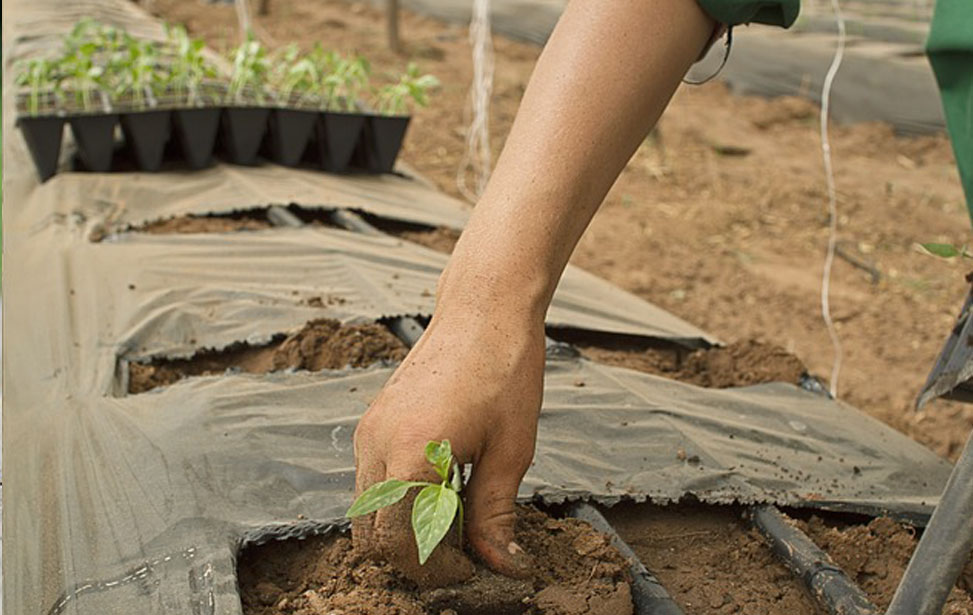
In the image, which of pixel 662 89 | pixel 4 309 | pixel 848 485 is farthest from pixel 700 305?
pixel 662 89

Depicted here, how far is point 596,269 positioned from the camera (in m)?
4.16

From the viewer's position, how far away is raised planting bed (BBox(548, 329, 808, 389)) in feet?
7.47

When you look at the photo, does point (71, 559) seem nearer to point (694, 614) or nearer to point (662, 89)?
point (694, 614)

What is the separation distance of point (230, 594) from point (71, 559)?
0.25m

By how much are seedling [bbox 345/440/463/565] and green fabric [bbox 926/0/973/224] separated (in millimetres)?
792

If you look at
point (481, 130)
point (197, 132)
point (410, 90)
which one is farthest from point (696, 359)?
point (481, 130)

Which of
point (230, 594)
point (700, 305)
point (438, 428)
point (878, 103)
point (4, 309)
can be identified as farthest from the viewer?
point (878, 103)

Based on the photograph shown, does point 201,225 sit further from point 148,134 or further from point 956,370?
point 956,370

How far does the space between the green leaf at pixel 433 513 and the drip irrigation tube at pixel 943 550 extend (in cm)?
46

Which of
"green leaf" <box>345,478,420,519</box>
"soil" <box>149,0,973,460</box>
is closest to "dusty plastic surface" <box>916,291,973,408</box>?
"green leaf" <box>345,478,420,519</box>

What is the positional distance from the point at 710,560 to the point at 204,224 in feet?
6.49

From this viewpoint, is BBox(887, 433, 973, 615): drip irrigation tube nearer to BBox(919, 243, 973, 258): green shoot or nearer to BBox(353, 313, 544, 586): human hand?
BBox(919, 243, 973, 258): green shoot

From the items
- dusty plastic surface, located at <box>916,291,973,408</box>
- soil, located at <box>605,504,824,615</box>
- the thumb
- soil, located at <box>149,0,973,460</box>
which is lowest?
soil, located at <box>149,0,973,460</box>

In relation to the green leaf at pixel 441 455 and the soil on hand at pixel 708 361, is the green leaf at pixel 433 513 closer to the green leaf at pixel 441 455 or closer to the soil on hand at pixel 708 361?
the green leaf at pixel 441 455
